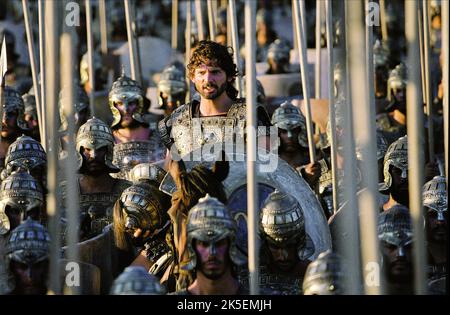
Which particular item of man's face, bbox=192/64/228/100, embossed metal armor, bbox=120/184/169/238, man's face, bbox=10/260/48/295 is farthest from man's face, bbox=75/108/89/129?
man's face, bbox=10/260/48/295

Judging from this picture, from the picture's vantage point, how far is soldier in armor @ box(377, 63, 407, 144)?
2189cm

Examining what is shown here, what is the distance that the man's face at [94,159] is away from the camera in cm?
1941

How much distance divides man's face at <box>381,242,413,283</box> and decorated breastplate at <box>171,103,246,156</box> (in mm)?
1525

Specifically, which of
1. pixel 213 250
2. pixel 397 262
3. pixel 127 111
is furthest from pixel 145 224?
pixel 127 111

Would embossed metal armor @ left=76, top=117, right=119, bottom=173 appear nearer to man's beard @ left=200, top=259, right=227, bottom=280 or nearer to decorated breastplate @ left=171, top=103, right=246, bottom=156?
decorated breastplate @ left=171, top=103, right=246, bottom=156

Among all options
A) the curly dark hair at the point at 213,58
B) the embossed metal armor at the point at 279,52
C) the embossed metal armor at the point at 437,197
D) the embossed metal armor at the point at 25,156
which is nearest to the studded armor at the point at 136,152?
the embossed metal armor at the point at 25,156

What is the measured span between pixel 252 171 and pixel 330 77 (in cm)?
310

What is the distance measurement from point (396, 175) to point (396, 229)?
2.14m

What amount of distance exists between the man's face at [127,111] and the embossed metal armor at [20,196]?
3.38 metres

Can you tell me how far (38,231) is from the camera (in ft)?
53.1

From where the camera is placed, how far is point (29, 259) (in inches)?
631

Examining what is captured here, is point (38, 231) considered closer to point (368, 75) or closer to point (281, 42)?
point (368, 75)

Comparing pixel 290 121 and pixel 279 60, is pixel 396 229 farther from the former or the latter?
pixel 279 60
